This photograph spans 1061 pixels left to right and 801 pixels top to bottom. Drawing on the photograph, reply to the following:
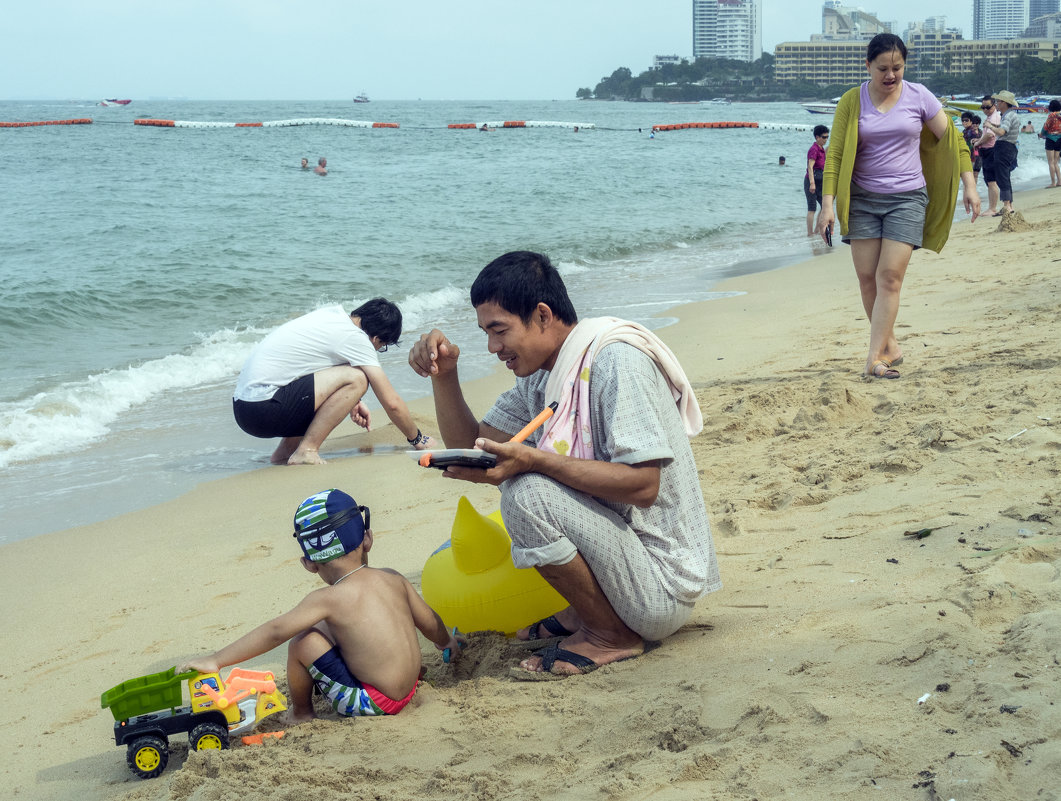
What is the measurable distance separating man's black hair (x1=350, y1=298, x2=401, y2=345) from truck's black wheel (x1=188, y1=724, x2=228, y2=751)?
3.26m

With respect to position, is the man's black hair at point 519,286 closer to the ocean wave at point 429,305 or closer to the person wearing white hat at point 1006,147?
the ocean wave at point 429,305

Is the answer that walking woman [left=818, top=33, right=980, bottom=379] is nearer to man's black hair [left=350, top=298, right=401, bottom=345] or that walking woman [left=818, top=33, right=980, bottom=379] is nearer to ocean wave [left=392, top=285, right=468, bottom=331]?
man's black hair [left=350, top=298, right=401, bottom=345]

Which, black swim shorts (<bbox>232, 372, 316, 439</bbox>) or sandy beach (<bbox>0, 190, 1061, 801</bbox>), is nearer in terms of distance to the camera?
sandy beach (<bbox>0, 190, 1061, 801</bbox>)

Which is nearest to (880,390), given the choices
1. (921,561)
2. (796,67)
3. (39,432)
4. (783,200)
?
(921,561)

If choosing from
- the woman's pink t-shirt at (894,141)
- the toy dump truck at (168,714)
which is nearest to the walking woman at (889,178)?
the woman's pink t-shirt at (894,141)

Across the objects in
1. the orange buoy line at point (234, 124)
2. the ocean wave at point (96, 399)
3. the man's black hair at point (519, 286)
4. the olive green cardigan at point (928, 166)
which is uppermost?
the orange buoy line at point (234, 124)

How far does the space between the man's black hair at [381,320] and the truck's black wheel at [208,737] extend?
326cm

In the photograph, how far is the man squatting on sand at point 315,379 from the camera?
5.50 m

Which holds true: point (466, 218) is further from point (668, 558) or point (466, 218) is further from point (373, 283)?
point (668, 558)

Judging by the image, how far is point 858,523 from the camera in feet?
10.9

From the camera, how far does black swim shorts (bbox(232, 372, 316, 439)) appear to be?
216 inches

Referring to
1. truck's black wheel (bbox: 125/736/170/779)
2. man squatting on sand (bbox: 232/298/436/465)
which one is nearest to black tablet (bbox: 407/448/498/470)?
truck's black wheel (bbox: 125/736/170/779)

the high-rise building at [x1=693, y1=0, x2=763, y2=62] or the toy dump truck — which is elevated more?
the high-rise building at [x1=693, y1=0, x2=763, y2=62]

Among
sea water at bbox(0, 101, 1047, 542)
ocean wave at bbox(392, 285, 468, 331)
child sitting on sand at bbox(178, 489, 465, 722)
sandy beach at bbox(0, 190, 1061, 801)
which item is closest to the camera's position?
sandy beach at bbox(0, 190, 1061, 801)
